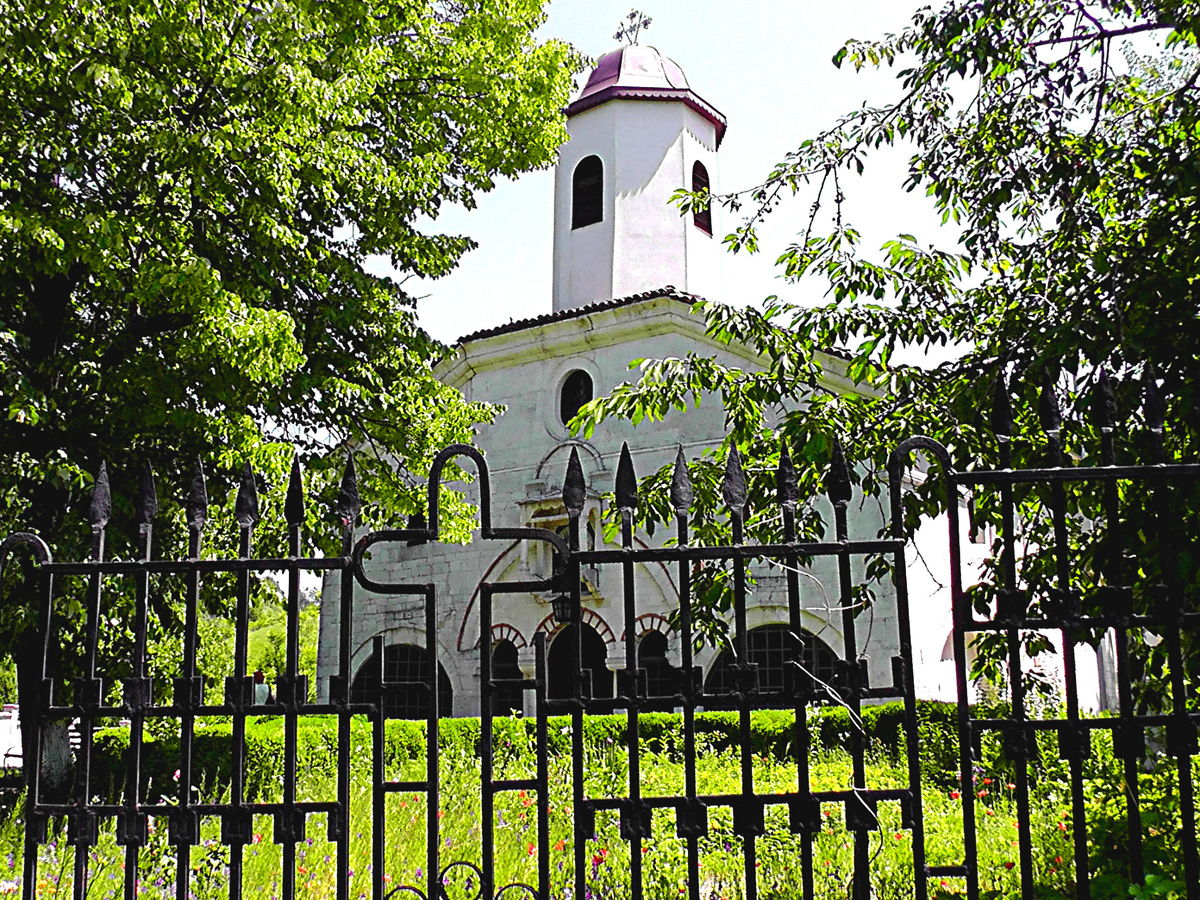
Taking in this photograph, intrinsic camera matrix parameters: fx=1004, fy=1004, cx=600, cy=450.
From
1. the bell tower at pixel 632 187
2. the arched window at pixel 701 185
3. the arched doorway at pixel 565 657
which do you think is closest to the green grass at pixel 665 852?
the arched doorway at pixel 565 657

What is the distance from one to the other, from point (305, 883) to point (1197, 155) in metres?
5.30

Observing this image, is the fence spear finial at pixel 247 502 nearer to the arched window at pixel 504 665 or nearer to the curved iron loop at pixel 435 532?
the curved iron loop at pixel 435 532

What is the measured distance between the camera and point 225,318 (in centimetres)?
795

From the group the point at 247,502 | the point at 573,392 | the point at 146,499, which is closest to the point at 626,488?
the point at 247,502

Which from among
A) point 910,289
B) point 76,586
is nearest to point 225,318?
point 76,586

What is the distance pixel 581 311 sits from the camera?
16.8m

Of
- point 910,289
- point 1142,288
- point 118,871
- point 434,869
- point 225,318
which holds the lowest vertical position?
point 118,871

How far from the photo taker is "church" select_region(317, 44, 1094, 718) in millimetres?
15508

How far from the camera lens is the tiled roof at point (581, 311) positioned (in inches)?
623

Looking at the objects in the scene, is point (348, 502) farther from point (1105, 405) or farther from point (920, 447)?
point (1105, 405)

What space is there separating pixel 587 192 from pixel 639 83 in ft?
7.89

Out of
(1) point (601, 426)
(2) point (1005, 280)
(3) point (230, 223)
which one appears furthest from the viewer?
(1) point (601, 426)

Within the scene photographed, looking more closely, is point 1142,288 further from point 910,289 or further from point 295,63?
point 295,63

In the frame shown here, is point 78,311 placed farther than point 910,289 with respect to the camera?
Yes
